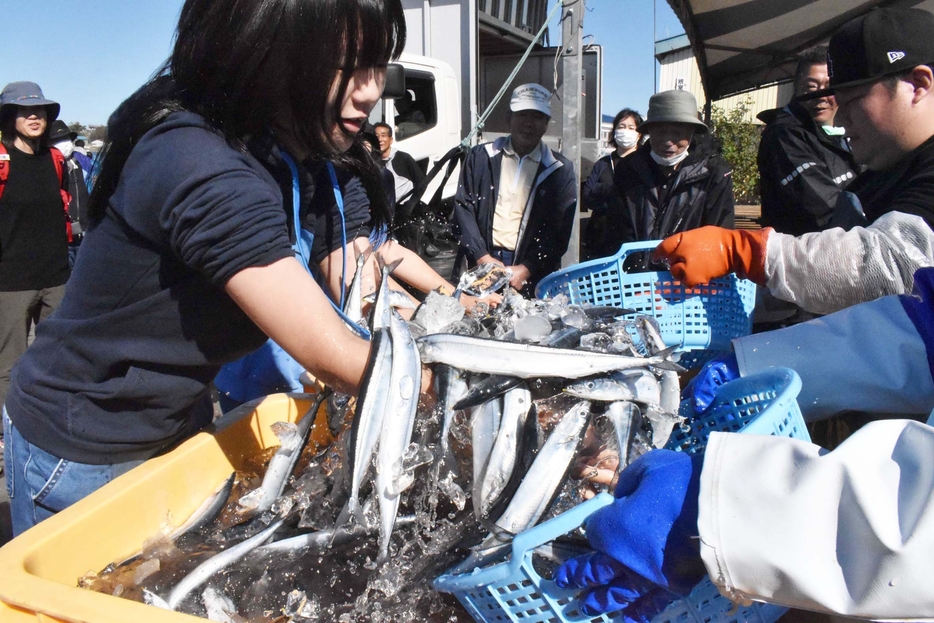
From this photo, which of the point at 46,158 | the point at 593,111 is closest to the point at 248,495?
the point at 46,158

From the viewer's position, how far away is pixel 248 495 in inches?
69.3

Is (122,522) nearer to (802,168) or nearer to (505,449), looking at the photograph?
(505,449)

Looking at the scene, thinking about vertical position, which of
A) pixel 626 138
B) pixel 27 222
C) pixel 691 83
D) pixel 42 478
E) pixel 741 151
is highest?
pixel 691 83

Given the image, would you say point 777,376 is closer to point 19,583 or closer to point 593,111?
point 19,583

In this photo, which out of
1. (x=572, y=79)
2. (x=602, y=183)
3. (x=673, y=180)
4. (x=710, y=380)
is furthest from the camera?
(x=602, y=183)

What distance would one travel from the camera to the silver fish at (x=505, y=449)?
153 centimetres

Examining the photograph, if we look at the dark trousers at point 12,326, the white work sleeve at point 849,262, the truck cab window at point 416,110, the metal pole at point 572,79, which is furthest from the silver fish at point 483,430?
the truck cab window at point 416,110

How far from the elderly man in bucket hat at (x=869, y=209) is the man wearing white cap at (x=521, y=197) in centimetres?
279

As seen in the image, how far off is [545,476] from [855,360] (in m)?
0.82

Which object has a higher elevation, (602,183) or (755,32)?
(755,32)

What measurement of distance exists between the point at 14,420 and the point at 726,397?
184 centimetres

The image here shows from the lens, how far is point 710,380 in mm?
1803

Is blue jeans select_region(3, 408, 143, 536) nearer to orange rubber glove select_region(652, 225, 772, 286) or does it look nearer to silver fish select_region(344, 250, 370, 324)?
silver fish select_region(344, 250, 370, 324)

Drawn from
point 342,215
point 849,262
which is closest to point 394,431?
point 342,215
